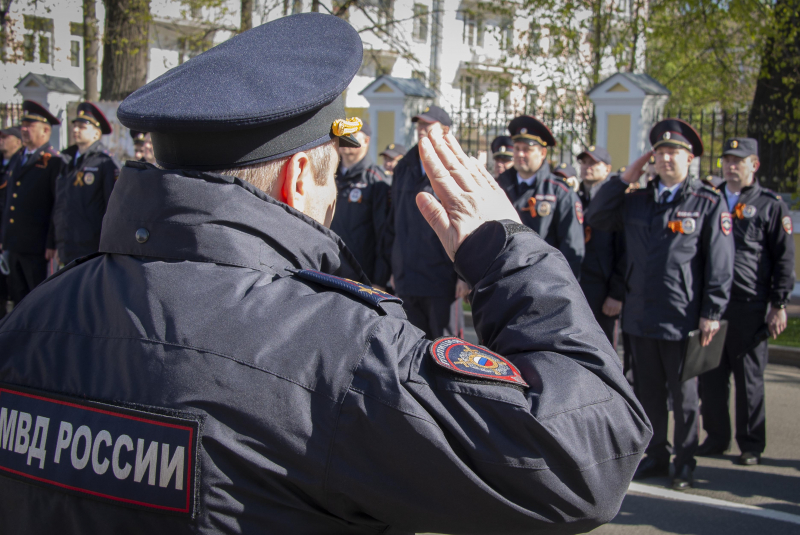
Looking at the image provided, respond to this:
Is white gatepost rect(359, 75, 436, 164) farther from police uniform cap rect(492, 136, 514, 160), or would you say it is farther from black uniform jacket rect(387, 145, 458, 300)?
black uniform jacket rect(387, 145, 458, 300)

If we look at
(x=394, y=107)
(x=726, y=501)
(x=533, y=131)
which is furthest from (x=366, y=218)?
(x=394, y=107)

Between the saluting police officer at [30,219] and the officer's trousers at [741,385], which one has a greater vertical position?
the saluting police officer at [30,219]

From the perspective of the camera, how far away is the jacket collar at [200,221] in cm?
110

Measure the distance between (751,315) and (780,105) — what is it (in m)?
7.95

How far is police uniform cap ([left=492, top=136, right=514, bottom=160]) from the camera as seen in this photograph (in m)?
8.49

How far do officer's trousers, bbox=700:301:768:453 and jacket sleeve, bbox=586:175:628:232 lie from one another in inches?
40.4

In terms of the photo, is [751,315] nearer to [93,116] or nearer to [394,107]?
[93,116]

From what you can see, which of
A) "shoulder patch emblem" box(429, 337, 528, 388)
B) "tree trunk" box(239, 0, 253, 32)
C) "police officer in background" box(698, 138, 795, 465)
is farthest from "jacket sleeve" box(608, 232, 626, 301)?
"tree trunk" box(239, 0, 253, 32)

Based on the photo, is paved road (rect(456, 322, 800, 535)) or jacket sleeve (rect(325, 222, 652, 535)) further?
paved road (rect(456, 322, 800, 535))

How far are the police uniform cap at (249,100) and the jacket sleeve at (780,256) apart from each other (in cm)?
446

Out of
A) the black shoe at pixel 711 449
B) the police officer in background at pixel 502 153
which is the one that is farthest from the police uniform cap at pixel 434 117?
the black shoe at pixel 711 449

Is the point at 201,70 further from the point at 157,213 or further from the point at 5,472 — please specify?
the point at 5,472

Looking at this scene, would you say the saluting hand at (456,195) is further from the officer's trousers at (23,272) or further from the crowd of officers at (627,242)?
the officer's trousers at (23,272)

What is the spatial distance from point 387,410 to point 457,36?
40.9 metres
